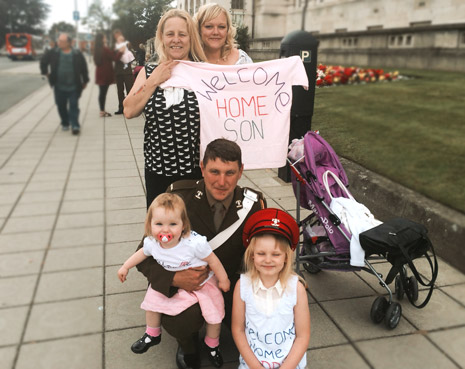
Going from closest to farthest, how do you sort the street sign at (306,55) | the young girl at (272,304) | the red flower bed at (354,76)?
the young girl at (272,304) → the street sign at (306,55) → the red flower bed at (354,76)

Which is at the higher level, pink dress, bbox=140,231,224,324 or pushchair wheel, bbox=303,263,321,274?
pink dress, bbox=140,231,224,324

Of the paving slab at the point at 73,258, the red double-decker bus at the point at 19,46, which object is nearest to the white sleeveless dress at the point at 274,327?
the paving slab at the point at 73,258

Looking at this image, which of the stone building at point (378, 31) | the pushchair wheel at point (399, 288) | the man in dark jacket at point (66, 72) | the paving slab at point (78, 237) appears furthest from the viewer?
the man in dark jacket at point (66, 72)

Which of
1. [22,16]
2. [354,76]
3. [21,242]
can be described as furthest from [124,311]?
[22,16]

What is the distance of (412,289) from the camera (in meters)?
3.57

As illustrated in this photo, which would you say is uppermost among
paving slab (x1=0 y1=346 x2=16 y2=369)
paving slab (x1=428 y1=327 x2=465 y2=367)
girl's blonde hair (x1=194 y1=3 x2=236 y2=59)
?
girl's blonde hair (x1=194 y1=3 x2=236 y2=59)

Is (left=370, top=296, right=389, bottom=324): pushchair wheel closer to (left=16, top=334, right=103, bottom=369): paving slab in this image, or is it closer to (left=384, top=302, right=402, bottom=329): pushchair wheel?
(left=384, top=302, right=402, bottom=329): pushchair wheel

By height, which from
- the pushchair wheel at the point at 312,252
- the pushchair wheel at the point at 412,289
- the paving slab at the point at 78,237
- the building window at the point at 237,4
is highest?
the building window at the point at 237,4

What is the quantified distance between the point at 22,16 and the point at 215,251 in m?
99.1

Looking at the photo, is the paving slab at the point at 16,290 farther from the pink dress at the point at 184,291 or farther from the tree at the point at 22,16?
the tree at the point at 22,16

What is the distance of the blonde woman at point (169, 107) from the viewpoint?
3092mm

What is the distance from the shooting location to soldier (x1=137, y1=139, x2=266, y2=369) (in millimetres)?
2760

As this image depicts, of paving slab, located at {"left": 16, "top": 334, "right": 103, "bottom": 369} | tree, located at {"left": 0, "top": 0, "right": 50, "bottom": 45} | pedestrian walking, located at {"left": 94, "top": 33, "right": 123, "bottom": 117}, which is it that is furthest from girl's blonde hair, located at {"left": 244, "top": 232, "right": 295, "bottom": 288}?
tree, located at {"left": 0, "top": 0, "right": 50, "bottom": 45}

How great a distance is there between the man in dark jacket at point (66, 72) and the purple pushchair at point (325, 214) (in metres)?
7.90
